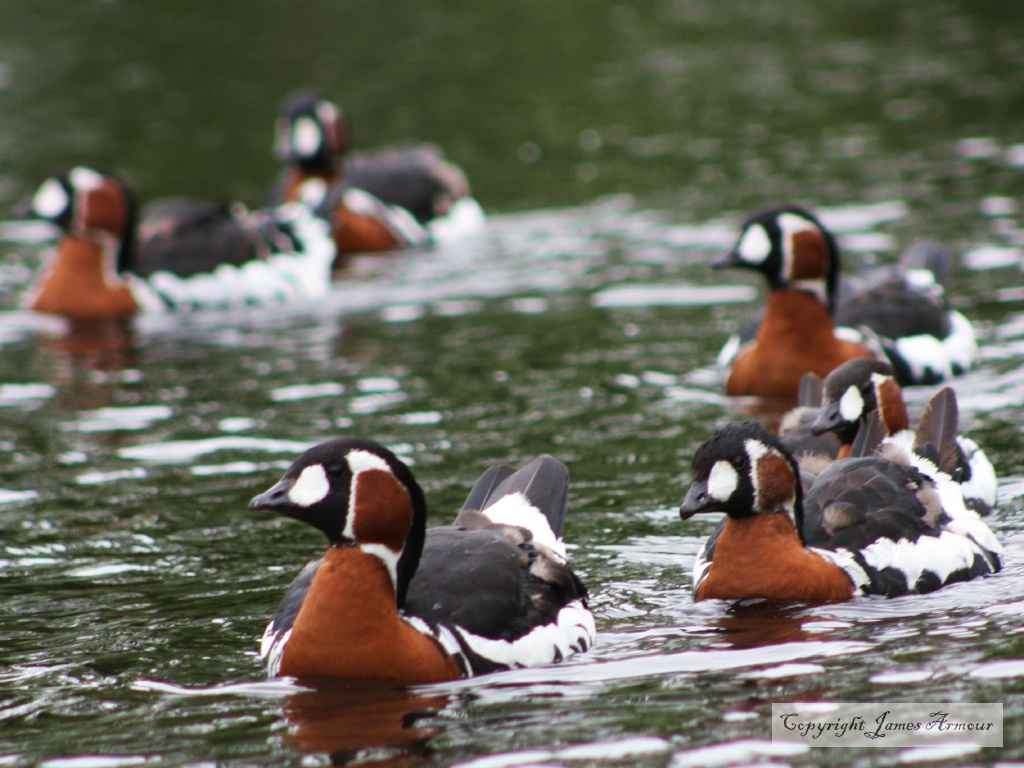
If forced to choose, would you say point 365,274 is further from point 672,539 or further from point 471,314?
point 672,539

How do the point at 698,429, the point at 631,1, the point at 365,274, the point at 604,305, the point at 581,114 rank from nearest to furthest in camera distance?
1. the point at 698,429
2. the point at 604,305
3. the point at 365,274
4. the point at 581,114
5. the point at 631,1

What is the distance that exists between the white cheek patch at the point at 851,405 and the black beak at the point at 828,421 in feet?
0.10

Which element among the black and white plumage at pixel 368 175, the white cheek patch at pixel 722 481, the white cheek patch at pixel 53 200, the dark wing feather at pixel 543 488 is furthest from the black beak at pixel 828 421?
the black and white plumage at pixel 368 175

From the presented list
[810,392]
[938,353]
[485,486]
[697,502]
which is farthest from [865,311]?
[697,502]

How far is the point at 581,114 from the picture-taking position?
26312 mm

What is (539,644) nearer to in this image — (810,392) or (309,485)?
(309,485)

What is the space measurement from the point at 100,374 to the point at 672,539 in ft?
22.1

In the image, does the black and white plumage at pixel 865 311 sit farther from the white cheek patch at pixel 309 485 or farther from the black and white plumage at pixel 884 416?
the white cheek patch at pixel 309 485

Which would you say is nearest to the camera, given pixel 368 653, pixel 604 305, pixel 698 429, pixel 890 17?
pixel 368 653

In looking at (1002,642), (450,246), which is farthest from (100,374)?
(1002,642)

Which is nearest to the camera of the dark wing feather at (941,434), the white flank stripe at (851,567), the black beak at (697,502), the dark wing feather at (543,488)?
the black beak at (697,502)

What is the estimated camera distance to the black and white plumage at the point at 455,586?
746cm

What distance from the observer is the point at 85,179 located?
17.3 m

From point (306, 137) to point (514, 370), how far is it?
8.65 metres
